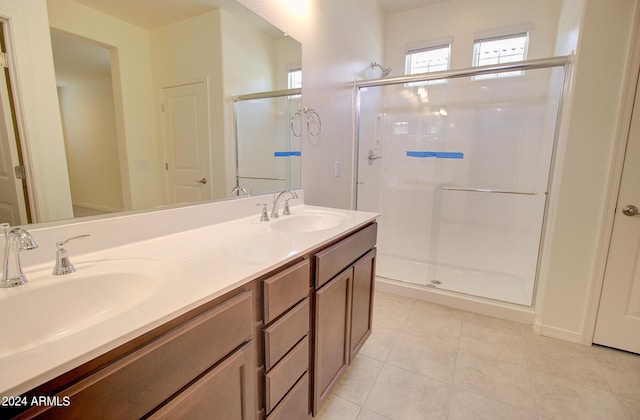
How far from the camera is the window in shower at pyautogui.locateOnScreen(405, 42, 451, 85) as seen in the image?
10.6ft

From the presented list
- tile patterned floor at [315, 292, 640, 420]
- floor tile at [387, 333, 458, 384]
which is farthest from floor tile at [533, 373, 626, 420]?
floor tile at [387, 333, 458, 384]

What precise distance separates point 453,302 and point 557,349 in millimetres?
701

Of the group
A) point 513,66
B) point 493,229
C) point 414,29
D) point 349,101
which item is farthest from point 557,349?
point 414,29

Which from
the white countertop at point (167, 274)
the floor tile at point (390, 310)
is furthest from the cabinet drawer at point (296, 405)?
the floor tile at point (390, 310)

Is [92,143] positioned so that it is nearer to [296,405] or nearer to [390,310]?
[296,405]

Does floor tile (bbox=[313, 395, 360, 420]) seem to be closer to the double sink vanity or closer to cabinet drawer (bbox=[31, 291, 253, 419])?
the double sink vanity

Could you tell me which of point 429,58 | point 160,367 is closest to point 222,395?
point 160,367

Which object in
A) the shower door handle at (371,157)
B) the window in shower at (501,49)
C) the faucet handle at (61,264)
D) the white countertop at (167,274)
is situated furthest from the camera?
the shower door handle at (371,157)

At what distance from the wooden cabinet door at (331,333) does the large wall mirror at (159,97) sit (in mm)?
731

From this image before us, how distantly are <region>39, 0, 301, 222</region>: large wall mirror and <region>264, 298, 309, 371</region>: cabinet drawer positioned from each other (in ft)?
2.31

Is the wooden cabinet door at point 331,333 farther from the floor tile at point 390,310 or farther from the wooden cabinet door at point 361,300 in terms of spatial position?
the floor tile at point 390,310

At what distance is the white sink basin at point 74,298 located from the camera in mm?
644

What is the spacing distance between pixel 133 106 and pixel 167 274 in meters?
0.70

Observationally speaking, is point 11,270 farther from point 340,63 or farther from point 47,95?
point 340,63
